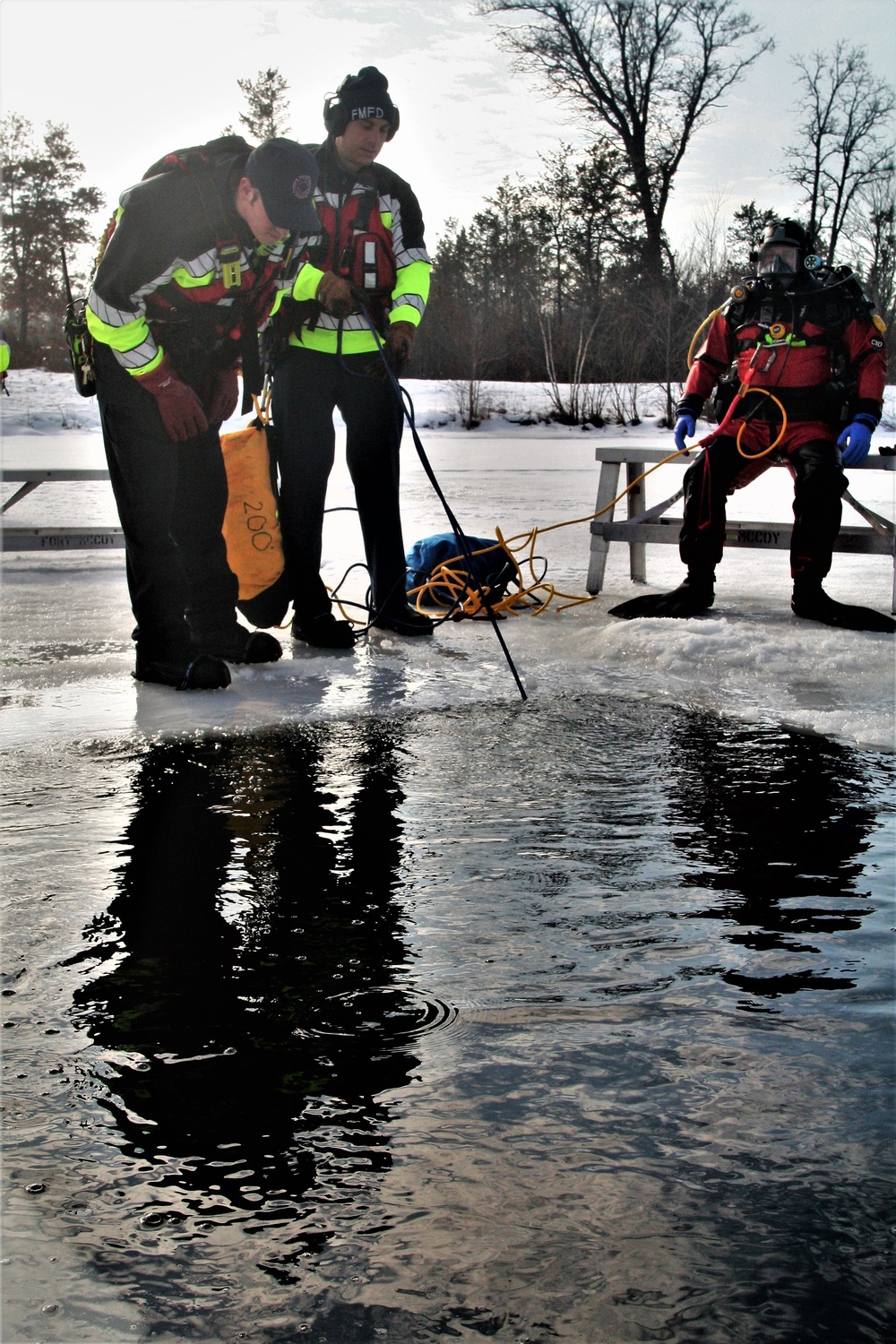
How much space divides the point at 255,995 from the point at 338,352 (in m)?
3.21

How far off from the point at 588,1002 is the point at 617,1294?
0.57 metres

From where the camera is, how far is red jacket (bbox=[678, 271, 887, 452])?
5.03 meters

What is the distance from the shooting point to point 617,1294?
1.15m

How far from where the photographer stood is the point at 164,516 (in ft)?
12.3

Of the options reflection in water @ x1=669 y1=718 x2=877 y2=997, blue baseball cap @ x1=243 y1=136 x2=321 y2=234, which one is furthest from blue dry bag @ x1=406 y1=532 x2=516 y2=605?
reflection in water @ x1=669 y1=718 x2=877 y2=997

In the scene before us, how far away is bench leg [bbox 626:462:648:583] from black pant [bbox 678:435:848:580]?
2.16ft

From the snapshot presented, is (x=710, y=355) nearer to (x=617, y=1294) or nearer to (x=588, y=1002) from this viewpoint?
(x=588, y=1002)

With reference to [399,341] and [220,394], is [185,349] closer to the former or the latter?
[220,394]

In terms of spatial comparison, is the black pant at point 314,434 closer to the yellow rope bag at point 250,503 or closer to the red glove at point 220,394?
the yellow rope bag at point 250,503

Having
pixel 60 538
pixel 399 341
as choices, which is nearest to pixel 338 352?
pixel 399 341

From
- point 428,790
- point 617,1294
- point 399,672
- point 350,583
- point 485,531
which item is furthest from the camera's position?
point 485,531

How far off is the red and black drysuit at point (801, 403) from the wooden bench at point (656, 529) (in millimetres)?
164

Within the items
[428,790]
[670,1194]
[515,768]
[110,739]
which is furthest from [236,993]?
[110,739]

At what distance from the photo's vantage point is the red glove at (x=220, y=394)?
3.88 metres
